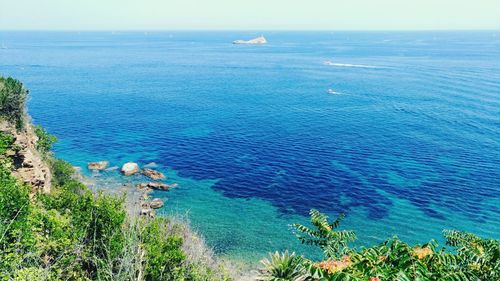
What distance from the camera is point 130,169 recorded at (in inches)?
2469

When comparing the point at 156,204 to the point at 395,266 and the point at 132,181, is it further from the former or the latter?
the point at 395,266

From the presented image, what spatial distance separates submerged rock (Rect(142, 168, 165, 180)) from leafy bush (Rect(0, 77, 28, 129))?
2288 centimetres

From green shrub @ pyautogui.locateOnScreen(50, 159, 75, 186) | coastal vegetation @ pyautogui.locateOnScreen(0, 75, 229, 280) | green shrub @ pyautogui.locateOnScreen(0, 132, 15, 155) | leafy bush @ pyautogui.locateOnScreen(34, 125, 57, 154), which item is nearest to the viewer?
coastal vegetation @ pyautogui.locateOnScreen(0, 75, 229, 280)

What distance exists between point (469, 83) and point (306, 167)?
89.5 metres

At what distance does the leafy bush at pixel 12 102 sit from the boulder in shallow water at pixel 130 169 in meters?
21.6

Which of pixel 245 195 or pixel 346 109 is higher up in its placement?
pixel 346 109

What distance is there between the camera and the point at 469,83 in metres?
125

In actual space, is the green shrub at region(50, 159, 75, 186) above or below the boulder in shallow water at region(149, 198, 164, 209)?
above

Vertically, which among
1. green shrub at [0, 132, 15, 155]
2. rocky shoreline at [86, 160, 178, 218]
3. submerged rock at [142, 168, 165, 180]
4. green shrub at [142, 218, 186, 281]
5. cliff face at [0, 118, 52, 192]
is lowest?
rocky shoreline at [86, 160, 178, 218]

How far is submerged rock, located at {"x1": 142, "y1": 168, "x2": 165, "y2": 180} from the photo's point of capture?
2424 inches

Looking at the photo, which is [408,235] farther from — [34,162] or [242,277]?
[34,162]

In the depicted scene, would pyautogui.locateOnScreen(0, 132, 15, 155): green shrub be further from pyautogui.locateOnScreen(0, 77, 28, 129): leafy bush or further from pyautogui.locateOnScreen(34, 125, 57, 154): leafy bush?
pyautogui.locateOnScreen(34, 125, 57, 154): leafy bush

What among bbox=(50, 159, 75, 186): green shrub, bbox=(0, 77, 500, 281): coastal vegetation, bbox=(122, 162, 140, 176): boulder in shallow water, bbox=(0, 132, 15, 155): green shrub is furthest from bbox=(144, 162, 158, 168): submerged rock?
bbox=(0, 77, 500, 281): coastal vegetation

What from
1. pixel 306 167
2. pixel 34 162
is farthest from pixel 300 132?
pixel 34 162
